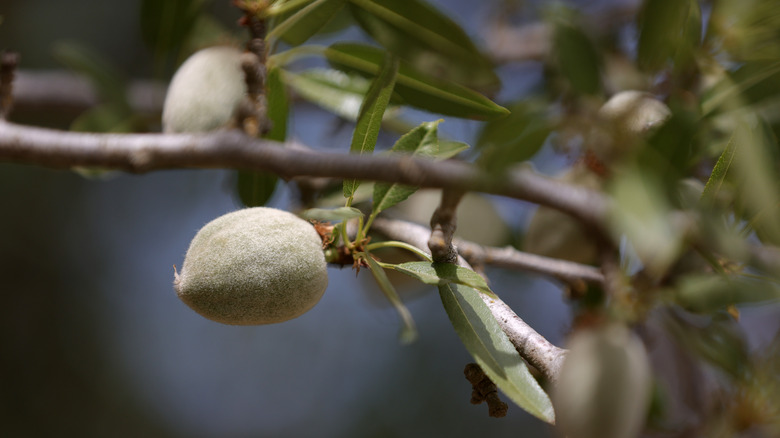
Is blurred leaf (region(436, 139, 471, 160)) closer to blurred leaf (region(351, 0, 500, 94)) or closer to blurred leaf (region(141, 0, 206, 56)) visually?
blurred leaf (region(351, 0, 500, 94))

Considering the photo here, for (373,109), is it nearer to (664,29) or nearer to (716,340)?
(664,29)

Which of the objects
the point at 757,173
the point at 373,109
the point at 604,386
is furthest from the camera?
the point at 373,109

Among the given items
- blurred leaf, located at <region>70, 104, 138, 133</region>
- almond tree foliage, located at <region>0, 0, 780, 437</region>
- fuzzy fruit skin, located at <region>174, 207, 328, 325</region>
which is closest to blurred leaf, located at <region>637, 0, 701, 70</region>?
almond tree foliage, located at <region>0, 0, 780, 437</region>

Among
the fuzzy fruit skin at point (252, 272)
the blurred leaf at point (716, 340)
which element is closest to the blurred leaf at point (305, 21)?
the fuzzy fruit skin at point (252, 272)

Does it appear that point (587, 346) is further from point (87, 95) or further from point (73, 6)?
point (73, 6)

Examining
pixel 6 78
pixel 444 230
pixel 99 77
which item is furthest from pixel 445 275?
pixel 99 77

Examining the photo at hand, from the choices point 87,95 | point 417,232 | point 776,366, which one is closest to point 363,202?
point 417,232

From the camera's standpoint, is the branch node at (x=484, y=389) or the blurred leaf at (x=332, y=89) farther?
the blurred leaf at (x=332, y=89)

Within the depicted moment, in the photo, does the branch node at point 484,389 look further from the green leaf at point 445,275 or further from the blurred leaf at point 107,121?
the blurred leaf at point 107,121
